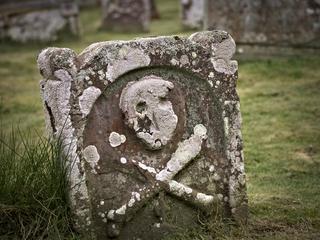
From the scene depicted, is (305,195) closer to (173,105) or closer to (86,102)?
(173,105)

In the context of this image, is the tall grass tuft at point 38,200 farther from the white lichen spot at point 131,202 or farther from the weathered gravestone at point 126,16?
the weathered gravestone at point 126,16

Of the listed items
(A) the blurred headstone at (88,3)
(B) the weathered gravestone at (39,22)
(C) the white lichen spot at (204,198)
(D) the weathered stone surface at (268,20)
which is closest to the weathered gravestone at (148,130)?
(C) the white lichen spot at (204,198)

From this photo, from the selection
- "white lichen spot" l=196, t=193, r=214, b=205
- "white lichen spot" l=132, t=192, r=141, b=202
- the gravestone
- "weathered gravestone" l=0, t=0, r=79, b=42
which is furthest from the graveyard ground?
the gravestone

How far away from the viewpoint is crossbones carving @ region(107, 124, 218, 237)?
361 cm

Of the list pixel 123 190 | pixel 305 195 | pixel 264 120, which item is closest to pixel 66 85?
pixel 123 190

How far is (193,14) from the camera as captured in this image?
11555 millimetres

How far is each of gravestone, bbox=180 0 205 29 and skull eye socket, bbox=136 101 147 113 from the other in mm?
7972

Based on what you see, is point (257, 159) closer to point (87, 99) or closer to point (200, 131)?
point (200, 131)

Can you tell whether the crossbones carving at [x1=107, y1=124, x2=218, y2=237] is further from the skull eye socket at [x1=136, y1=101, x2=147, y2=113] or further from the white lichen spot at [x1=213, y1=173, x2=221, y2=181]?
the skull eye socket at [x1=136, y1=101, x2=147, y2=113]

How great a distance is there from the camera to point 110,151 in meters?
3.59

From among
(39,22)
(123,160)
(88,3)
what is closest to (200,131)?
(123,160)

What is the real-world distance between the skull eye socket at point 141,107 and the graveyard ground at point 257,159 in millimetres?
526

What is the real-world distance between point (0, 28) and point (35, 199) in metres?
8.15

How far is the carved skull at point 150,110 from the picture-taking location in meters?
3.59
